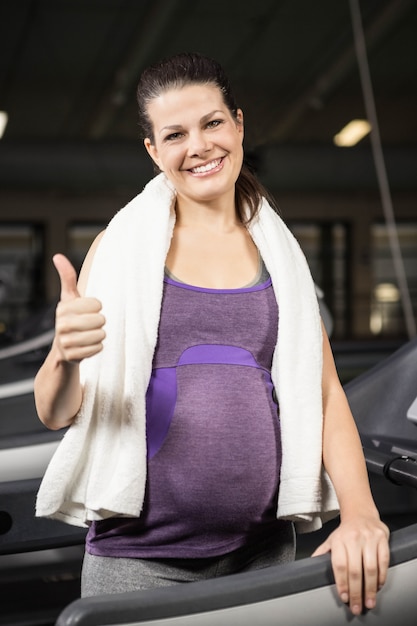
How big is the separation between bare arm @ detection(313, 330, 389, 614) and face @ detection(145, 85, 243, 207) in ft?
0.70

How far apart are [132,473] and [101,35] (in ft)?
21.2

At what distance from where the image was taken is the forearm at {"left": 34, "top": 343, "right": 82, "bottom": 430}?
2.53ft

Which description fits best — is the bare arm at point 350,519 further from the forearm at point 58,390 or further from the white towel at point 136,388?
the forearm at point 58,390

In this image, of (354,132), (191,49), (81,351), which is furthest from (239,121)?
(354,132)

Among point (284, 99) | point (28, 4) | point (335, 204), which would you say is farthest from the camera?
point (335, 204)

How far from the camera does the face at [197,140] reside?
2.80ft

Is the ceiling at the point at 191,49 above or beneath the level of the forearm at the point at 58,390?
above

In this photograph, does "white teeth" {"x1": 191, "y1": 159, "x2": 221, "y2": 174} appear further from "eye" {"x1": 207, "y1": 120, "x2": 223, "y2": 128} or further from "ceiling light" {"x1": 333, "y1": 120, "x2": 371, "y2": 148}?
"ceiling light" {"x1": 333, "y1": 120, "x2": 371, "y2": 148}

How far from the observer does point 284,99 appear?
895cm

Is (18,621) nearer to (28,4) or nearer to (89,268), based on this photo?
(89,268)

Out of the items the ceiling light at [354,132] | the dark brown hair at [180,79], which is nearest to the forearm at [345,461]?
the dark brown hair at [180,79]

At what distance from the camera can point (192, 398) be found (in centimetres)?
82

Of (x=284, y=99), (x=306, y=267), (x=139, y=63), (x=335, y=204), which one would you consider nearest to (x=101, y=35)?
(x=139, y=63)

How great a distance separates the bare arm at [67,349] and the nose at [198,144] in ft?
0.53
